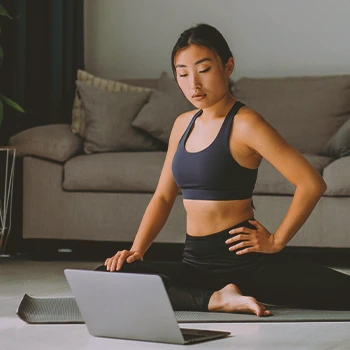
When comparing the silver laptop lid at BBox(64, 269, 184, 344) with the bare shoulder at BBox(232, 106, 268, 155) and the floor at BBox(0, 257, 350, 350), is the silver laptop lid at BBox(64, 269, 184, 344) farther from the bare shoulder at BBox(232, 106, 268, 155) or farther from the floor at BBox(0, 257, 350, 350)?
the bare shoulder at BBox(232, 106, 268, 155)

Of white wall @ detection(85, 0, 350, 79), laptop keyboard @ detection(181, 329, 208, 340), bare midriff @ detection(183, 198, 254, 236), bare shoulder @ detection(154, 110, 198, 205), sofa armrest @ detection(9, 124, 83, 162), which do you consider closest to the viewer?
laptop keyboard @ detection(181, 329, 208, 340)

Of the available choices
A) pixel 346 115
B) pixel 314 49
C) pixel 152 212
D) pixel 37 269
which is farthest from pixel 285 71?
pixel 152 212

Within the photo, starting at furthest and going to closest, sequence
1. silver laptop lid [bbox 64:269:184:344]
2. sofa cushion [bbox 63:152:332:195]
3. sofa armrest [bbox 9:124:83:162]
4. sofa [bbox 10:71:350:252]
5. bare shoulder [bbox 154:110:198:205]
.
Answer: sofa armrest [bbox 9:124:83:162] < sofa cushion [bbox 63:152:332:195] < sofa [bbox 10:71:350:252] < bare shoulder [bbox 154:110:198:205] < silver laptop lid [bbox 64:269:184:344]

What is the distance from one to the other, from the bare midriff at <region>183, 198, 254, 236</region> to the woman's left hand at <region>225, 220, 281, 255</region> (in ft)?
0.17

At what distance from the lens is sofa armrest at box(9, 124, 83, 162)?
4016mm

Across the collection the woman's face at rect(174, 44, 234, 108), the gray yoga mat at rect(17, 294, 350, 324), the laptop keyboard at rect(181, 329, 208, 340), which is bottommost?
the gray yoga mat at rect(17, 294, 350, 324)

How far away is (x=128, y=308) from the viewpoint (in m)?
2.11

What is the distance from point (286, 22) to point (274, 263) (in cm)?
254

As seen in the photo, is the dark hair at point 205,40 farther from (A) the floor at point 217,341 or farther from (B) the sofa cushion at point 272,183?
(B) the sofa cushion at point 272,183

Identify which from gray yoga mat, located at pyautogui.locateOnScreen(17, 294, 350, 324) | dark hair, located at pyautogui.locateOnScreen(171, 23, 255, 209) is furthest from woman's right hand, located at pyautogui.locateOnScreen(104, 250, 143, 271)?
dark hair, located at pyautogui.locateOnScreen(171, 23, 255, 209)

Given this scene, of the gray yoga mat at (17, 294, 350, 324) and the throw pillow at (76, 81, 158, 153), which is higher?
the throw pillow at (76, 81, 158, 153)

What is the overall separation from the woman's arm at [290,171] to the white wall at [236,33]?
2.46 m

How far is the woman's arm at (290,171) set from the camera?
7.87ft

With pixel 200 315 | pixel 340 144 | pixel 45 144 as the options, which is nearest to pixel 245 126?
pixel 200 315
